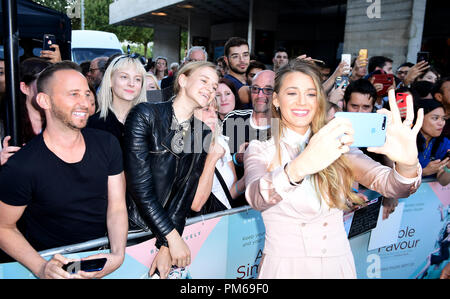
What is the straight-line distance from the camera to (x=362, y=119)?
1585 mm

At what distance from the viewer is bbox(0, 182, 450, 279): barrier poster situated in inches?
92.5

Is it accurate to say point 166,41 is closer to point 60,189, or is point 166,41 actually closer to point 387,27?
point 387,27

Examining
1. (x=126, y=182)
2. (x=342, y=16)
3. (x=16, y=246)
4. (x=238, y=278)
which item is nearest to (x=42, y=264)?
(x=16, y=246)

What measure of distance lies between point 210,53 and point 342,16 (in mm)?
10651

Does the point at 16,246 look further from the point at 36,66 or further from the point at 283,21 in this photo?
the point at 283,21

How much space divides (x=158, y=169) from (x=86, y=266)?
736mm

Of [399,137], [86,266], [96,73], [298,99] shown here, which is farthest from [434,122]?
[96,73]

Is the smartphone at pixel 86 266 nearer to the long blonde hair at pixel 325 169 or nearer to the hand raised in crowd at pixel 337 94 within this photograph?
the long blonde hair at pixel 325 169

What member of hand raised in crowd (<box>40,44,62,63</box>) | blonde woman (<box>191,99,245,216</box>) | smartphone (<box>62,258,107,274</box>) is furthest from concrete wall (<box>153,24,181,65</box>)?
smartphone (<box>62,258,107,274</box>)

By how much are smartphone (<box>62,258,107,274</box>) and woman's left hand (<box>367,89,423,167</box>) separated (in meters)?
1.61

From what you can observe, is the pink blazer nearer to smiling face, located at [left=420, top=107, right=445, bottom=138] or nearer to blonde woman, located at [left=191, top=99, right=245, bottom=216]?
blonde woman, located at [left=191, top=99, right=245, bottom=216]

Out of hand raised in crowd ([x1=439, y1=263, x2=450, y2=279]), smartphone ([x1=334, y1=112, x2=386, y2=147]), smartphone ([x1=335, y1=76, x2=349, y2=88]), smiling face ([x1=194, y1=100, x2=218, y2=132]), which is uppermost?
smartphone ([x1=335, y1=76, x2=349, y2=88])

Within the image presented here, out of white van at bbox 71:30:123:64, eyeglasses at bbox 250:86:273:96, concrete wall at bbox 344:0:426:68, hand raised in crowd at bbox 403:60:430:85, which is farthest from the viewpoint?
white van at bbox 71:30:123:64

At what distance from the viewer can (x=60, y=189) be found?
204 cm
